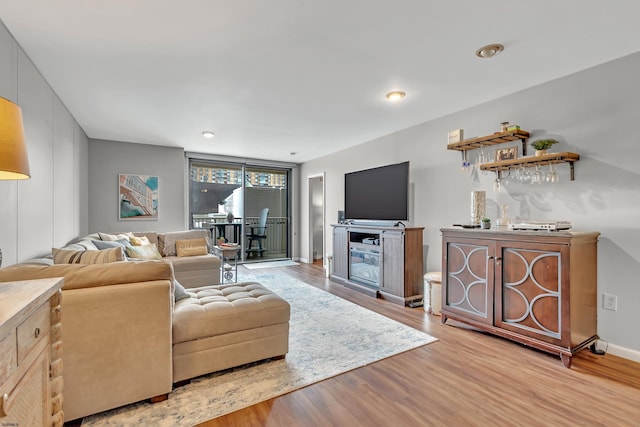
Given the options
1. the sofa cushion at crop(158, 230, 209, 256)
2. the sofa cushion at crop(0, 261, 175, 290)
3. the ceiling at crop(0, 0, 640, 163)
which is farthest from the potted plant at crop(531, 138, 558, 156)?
the sofa cushion at crop(158, 230, 209, 256)

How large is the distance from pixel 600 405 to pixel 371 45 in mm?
2679

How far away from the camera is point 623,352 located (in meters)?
2.35

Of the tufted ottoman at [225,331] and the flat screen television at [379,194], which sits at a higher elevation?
the flat screen television at [379,194]

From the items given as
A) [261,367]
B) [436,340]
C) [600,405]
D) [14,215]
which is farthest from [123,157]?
[600,405]

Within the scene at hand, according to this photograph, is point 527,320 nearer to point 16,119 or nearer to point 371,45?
point 371,45

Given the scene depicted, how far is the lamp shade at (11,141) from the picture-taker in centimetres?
104

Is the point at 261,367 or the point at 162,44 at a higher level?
the point at 162,44

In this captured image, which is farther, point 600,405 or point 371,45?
point 371,45

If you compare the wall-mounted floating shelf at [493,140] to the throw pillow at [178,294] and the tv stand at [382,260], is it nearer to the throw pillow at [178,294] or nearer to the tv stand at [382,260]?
the tv stand at [382,260]

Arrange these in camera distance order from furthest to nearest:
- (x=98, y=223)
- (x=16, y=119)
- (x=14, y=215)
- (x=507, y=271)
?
(x=98, y=223) < (x=507, y=271) < (x=14, y=215) < (x=16, y=119)

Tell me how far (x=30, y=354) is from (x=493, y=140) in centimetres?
359

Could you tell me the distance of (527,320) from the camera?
2457 millimetres

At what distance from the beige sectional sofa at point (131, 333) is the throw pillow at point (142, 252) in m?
2.05

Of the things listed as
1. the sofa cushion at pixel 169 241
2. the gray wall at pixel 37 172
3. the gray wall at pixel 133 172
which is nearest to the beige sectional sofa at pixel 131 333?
the gray wall at pixel 37 172
